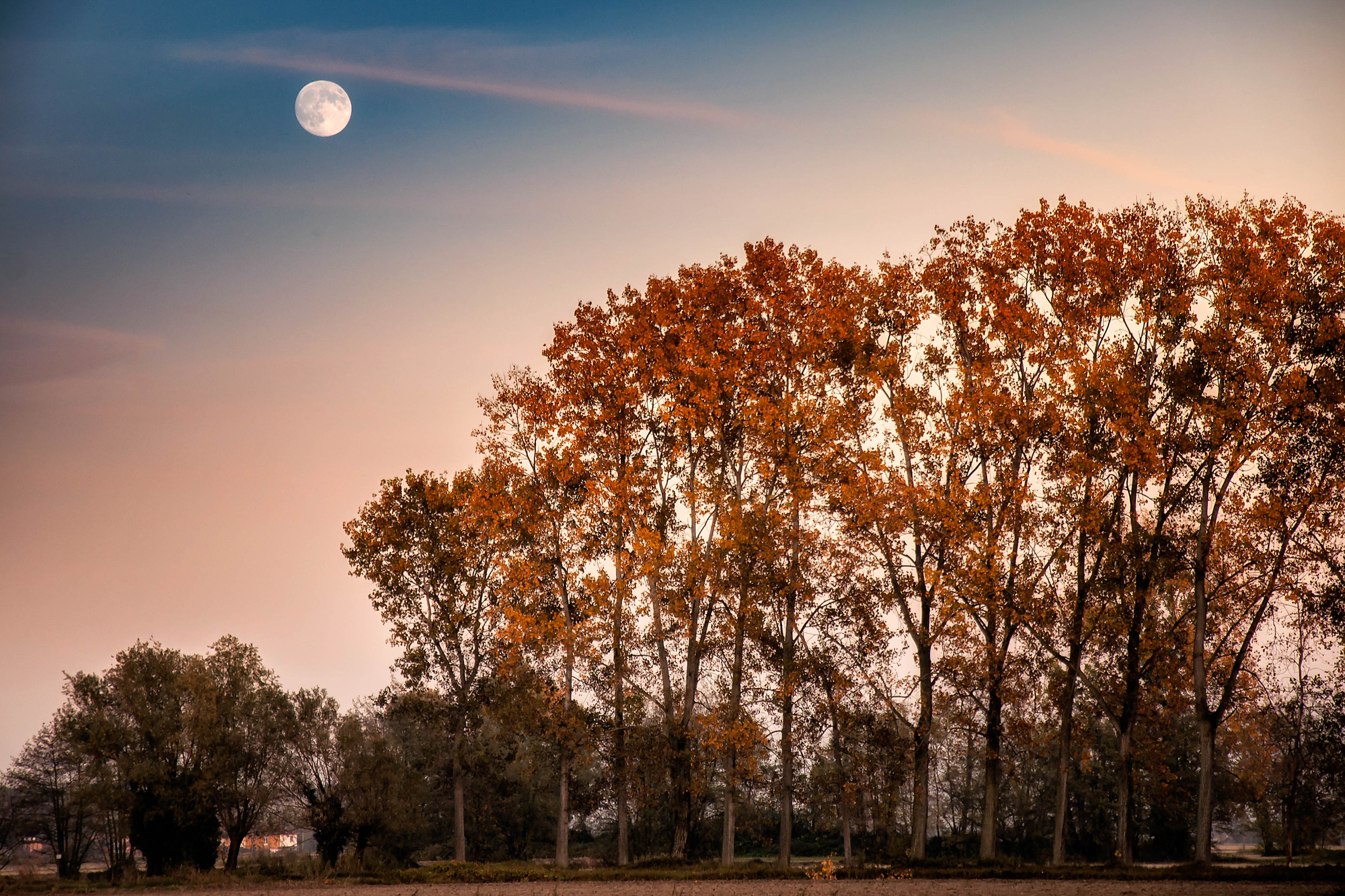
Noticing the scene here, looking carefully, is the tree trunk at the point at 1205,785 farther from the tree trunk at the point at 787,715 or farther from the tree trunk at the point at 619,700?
the tree trunk at the point at 619,700

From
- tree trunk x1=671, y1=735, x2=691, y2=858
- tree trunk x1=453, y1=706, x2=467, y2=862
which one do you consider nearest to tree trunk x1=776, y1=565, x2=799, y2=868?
tree trunk x1=671, y1=735, x2=691, y2=858

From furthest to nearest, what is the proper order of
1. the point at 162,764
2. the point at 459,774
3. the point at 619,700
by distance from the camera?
the point at 162,764, the point at 459,774, the point at 619,700

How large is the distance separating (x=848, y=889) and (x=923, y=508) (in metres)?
10.3

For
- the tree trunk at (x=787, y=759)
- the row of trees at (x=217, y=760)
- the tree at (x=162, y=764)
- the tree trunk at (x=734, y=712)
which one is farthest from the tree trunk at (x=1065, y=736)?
the tree at (x=162, y=764)

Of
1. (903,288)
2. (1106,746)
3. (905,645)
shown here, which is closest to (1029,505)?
(905,645)

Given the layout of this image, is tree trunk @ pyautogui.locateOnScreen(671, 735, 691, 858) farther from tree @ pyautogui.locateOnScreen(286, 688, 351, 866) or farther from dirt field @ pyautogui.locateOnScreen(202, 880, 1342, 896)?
tree @ pyautogui.locateOnScreen(286, 688, 351, 866)

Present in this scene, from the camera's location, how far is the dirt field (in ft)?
63.8

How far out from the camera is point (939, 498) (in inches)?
1025

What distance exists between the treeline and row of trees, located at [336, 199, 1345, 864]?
94 millimetres

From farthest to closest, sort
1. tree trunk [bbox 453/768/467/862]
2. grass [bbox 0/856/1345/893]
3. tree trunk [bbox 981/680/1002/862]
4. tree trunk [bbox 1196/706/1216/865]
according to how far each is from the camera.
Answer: tree trunk [bbox 453/768/467/862] < tree trunk [bbox 981/680/1002/862] < tree trunk [bbox 1196/706/1216/865] < grass [bbox 0/856/1345/893]

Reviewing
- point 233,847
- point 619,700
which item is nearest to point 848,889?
point 619,700

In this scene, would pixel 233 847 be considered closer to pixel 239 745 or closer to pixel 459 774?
pixel 239 745

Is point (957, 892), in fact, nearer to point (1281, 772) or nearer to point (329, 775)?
point (329, 775)

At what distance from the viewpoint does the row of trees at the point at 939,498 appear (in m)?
25.4
